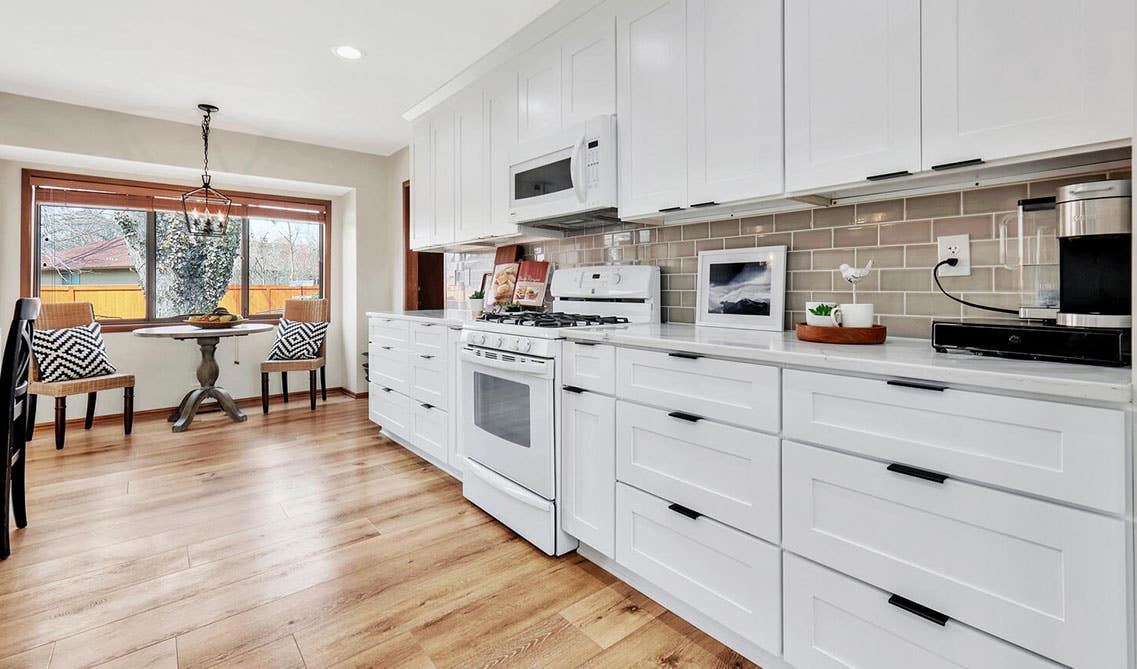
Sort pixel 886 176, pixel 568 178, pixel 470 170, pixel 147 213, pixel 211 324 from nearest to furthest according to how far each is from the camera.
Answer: pixel 886 176
pixel 568 178
pixel 470 170
pixel 211 324
pixel 147 213

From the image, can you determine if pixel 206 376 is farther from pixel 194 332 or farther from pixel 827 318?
pixel 827 318

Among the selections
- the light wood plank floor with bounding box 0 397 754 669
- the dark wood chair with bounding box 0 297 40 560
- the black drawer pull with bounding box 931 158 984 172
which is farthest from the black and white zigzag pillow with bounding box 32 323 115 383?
the black drawer pull with bounding box 931 158 984 172

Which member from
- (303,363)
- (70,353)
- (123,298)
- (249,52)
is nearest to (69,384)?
(70,353)

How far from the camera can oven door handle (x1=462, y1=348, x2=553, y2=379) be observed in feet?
7.10

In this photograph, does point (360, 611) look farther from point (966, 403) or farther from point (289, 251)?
point (289, 251)

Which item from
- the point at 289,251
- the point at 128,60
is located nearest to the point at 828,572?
the point at 128,60

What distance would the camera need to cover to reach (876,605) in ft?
4.16

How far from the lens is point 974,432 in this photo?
3.61ft

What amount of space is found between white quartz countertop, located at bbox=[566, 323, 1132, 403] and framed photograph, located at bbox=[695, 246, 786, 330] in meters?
0.17

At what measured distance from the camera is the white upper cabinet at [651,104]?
2107mm

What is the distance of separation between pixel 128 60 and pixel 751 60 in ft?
11.8

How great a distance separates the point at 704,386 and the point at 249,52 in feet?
10.7

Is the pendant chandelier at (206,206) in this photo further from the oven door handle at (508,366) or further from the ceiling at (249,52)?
the oven door handle at (508,366)

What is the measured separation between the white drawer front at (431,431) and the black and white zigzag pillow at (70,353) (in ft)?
8.71
